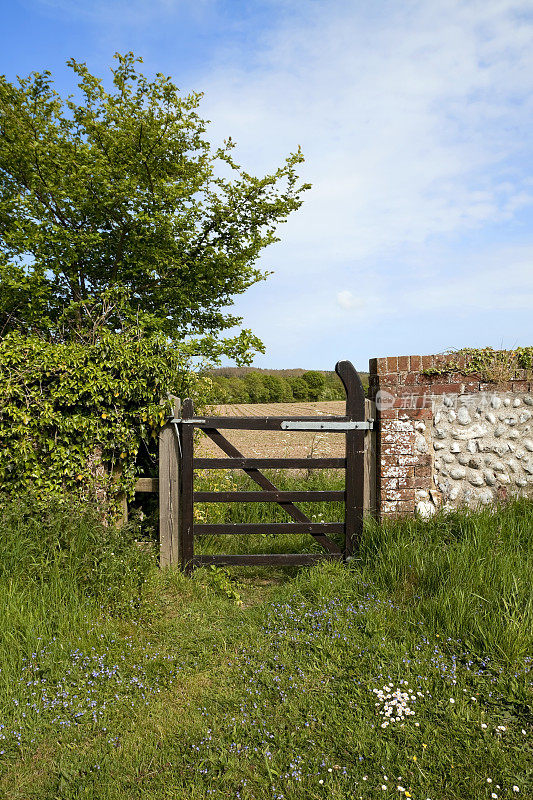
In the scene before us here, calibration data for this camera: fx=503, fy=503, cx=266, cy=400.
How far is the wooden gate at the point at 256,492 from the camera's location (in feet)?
17.4

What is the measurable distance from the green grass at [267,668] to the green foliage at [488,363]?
64.5 inches

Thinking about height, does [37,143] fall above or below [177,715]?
above

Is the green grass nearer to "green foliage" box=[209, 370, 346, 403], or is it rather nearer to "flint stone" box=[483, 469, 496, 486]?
"flint stone" box=[483, 469, 496, 486]

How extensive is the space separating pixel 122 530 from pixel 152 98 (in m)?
7.91

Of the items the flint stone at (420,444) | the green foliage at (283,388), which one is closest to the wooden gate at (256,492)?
the flint stone at (420,444)

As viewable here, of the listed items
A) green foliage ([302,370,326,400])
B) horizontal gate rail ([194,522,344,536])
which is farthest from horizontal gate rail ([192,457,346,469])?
green foliage ([302,370,326,400])

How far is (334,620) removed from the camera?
4035 millimetres

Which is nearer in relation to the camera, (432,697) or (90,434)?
(432,697)

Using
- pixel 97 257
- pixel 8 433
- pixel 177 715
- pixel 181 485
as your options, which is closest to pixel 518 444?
pixel 181 485

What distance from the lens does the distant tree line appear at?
37.6 metres

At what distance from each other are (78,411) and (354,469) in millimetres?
3052

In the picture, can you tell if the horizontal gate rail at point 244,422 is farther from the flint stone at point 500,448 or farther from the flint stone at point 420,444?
the flint stone at point 500,448

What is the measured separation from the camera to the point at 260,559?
17.6 feet

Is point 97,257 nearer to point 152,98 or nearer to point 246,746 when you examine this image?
point 152,98
